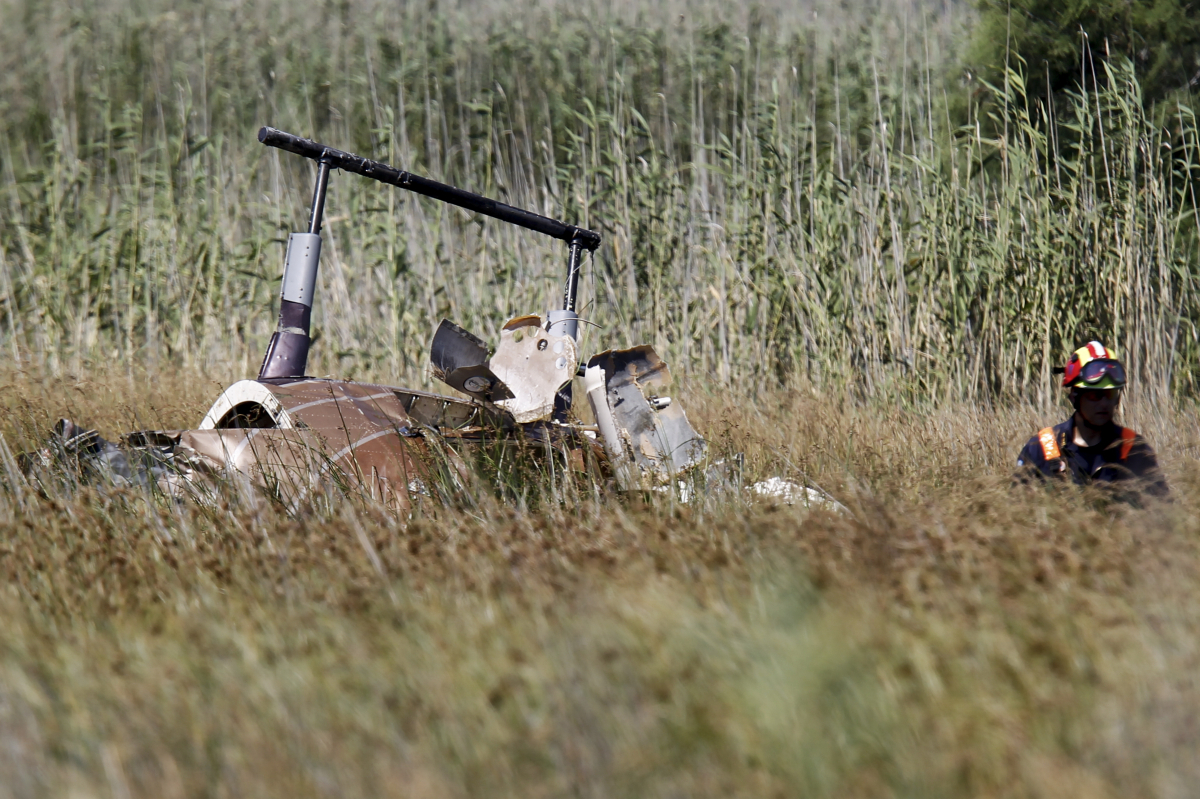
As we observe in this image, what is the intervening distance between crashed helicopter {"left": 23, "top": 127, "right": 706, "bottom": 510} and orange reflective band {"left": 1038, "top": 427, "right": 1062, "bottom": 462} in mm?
1236

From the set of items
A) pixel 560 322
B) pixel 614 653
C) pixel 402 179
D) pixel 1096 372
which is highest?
pixel 402 179

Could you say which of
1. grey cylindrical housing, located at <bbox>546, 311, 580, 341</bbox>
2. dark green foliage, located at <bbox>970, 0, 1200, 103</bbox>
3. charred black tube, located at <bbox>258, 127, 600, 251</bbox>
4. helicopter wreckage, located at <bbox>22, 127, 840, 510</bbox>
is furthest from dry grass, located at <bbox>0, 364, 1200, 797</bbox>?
dark green foliage, located at <bbox>970, 0, 1200, 103</bbox>

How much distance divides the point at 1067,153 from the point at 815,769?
22.6 ft

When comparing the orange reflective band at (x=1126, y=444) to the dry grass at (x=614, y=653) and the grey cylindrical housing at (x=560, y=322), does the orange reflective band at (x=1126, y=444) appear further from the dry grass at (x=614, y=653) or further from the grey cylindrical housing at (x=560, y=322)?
the grey cylindrical housing at (x=560, y=322)

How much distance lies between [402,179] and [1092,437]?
2.76 metres

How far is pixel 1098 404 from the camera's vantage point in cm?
398

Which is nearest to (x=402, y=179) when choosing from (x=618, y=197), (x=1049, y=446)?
(x=1049, y=446)

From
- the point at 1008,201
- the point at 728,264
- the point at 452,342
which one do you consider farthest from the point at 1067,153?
the point at 452,342

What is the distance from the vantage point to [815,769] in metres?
1.70

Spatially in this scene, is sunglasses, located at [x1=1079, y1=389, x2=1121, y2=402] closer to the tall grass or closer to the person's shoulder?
the person's shoulder

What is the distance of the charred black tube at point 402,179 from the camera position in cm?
427

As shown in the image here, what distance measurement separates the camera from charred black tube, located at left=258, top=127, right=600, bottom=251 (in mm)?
4266

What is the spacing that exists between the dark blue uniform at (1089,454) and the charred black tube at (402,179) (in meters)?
1.96

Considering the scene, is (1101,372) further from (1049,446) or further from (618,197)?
(618,197)
